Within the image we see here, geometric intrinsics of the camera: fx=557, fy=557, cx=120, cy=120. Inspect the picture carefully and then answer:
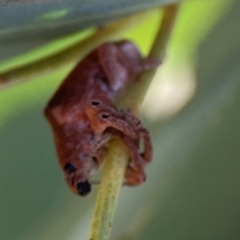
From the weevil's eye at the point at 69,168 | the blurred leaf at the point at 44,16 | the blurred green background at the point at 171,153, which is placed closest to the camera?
the blurred leaf at the point at 44,16

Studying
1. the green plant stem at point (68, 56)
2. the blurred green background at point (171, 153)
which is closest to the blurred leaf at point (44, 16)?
the green plant stem at point (68, 56)

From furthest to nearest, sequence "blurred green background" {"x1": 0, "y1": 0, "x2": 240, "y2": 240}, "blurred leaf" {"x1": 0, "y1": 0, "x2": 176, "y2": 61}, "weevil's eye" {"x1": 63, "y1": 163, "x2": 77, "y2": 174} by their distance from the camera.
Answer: "blurred green background" {"x1": 0, "y1": 0, "x2": 240, "y2": 240} → "weevil's eye" {"x1": 63, "y1": 163, "x2": 77, "y2": 174} → "blurred leaf" {"x1": 0, "y1": 0, "x2": 176, "y2": 61}

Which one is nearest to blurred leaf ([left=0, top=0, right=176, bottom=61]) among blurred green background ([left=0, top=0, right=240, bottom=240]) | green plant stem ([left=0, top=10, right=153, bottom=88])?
green plant stem ([left=0, top=10, right=153, bottom=88])

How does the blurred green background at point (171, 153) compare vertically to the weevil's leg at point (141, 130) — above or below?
above

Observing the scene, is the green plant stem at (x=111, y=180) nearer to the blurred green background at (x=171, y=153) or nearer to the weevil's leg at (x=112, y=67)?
the weevil's leg at (x=112, y=67)

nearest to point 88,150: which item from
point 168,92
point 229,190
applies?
point 229,190

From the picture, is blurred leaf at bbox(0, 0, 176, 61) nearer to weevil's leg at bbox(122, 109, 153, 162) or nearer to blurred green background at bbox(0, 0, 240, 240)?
weevil's leg at bbox(122, 109, 153, 162)
